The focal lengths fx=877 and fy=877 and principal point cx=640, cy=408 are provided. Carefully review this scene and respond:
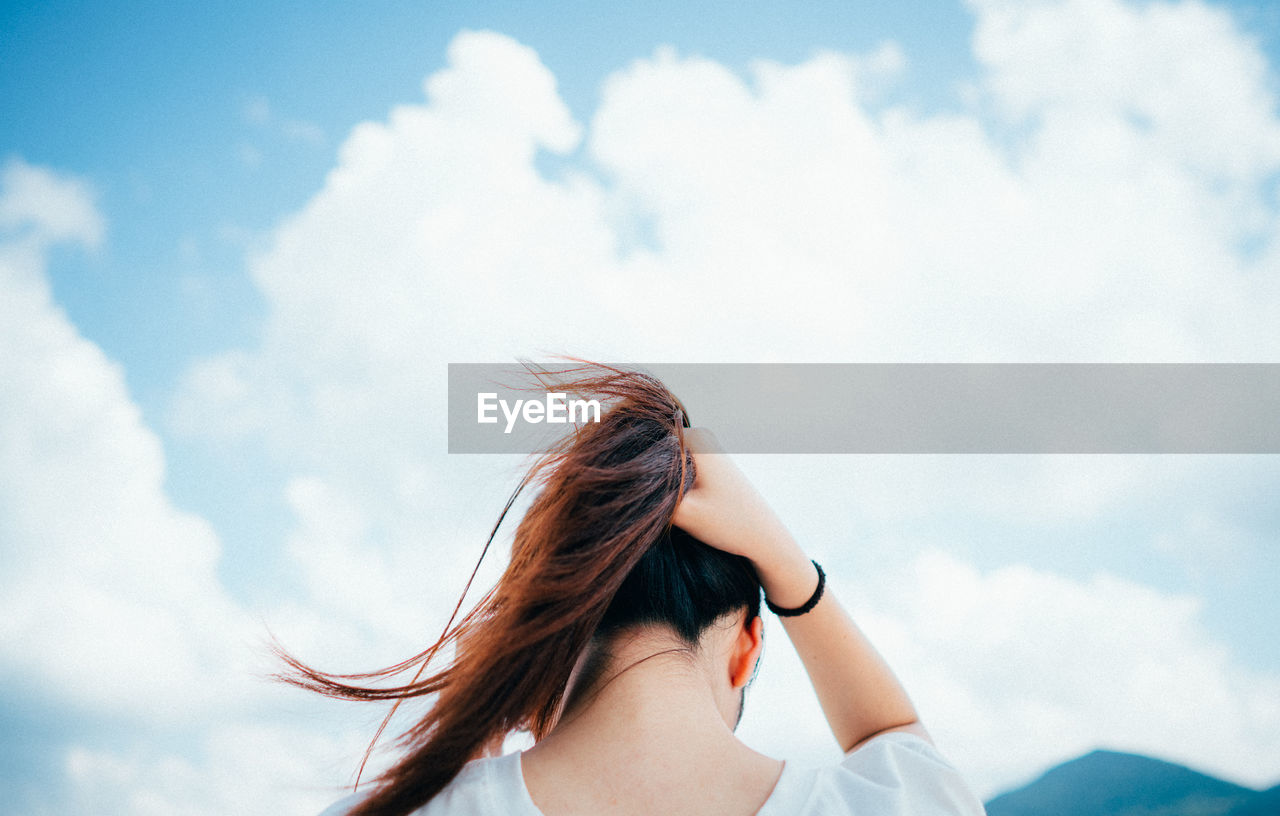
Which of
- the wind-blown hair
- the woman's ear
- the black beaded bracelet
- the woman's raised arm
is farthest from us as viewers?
the black beaded bracelet

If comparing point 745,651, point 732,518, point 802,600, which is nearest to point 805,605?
point 802,600

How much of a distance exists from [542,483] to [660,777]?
43cm

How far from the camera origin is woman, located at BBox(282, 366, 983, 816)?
1.16m

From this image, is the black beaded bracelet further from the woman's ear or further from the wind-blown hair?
the wind-blown hair

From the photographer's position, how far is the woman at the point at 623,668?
3.81 feet

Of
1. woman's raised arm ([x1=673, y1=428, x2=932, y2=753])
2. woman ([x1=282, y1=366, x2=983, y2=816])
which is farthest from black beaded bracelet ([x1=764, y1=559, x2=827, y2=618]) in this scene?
woman ([x1=282, y1=366, x2=983, y2=816])

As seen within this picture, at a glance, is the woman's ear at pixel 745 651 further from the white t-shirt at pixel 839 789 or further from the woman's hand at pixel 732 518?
the white t-shirt at pixel 839 789

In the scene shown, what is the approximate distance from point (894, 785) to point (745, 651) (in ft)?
0.94

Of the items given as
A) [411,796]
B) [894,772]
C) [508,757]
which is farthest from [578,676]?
[894,772]

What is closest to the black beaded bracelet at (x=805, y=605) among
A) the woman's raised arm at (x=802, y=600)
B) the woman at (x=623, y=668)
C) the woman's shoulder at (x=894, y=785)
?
the woman's raised arm at (x=802, y=600)

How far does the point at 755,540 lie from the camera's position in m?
1.29

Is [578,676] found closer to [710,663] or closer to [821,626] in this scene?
[710,663]

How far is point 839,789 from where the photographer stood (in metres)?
1.24

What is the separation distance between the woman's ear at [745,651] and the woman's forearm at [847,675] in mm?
126
